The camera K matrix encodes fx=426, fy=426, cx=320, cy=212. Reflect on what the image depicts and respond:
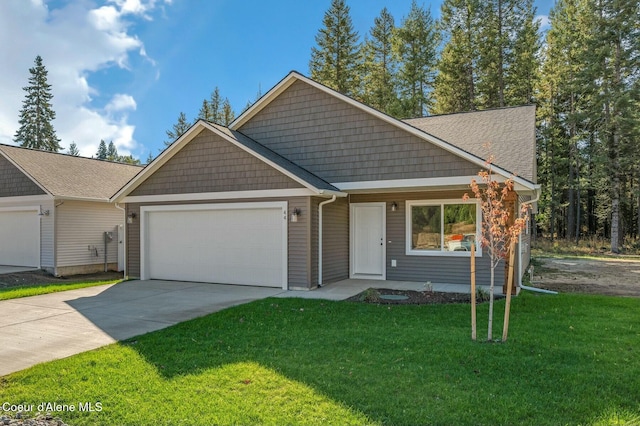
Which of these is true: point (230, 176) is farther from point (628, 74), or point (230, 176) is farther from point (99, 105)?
point (628, 74)

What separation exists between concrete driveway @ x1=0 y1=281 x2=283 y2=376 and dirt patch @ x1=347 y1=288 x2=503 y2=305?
2293 millimetres

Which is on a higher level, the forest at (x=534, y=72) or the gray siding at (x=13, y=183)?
the forest at (x=534, y=72)

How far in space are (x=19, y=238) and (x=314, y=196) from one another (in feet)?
38.1

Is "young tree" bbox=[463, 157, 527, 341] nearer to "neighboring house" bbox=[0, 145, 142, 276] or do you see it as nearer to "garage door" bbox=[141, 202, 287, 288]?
"garage door" bbox=[141, 202, 287, 288]

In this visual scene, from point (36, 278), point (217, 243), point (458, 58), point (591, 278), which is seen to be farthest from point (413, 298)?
point (458, 58)

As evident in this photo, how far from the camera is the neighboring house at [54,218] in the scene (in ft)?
46.2

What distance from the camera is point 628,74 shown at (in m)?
22.0

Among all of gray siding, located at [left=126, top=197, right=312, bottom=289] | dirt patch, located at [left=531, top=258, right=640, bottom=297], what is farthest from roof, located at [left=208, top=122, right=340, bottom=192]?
dirt patch, located at [left=531, top=258, right=640, bottom=297]

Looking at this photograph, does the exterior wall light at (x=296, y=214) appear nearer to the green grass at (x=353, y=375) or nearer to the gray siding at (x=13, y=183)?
the green grass at (x=353, y=375)

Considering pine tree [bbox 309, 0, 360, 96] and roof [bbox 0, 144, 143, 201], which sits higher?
pine tree [bbox 309, 0, 360, 96]

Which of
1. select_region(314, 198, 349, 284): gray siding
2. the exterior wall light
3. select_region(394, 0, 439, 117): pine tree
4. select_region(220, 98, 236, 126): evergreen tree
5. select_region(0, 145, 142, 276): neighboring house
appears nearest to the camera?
the exterior wall light

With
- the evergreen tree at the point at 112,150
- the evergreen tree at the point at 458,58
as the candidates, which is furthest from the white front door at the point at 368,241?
the evergreen tree at the point at 112,150

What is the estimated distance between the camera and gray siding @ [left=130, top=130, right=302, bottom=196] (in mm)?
10477

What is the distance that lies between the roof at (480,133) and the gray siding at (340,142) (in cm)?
15
